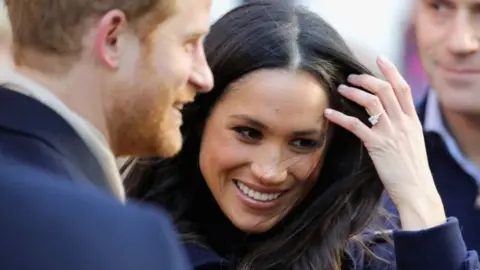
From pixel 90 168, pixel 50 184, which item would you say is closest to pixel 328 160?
pixel 90 168

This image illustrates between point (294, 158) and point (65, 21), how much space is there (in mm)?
940

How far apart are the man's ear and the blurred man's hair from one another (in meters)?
0.01

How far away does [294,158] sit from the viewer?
2520 millimetres

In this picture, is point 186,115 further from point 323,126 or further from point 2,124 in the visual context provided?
point 2,124

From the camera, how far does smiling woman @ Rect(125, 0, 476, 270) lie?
2.51 metres

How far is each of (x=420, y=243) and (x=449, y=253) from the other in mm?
67

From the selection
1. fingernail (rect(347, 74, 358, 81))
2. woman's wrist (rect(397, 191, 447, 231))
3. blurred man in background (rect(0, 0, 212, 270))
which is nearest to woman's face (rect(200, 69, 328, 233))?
fingernail (rect(347, 74, 358, 81))

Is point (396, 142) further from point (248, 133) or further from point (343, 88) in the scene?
point (248, 133)

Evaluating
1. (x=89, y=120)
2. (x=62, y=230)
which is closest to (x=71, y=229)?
(x=62, y=230)

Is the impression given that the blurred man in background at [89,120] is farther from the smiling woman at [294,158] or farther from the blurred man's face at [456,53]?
the blurred man's face at [456,53]

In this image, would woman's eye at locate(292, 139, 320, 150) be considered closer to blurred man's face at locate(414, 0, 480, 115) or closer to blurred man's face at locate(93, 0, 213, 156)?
blurred man's face at locate(414, 0, 480, 115)

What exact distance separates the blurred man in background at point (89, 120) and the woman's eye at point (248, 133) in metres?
0.56

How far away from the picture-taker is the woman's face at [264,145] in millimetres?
2488

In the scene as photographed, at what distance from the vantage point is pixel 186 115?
2686 mm
